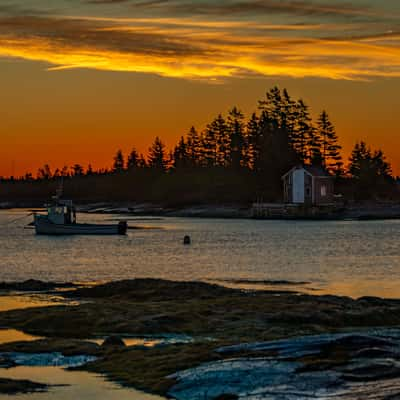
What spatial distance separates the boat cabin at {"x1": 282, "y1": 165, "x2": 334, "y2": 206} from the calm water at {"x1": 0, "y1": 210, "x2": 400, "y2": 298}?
2378 cm

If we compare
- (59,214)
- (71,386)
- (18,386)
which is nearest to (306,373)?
(71,386)

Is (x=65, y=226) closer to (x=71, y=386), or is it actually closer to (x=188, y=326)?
(x=188, y=326)

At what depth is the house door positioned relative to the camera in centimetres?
15400

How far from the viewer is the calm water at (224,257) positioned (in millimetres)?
59562

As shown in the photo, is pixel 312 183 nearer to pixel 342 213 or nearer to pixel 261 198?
pixel 342 213

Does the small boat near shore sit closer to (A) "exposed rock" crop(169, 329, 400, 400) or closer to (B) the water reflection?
(B) the water reflection

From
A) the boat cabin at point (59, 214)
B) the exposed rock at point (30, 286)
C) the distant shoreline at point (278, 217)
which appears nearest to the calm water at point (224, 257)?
the boat cabin at point (59, 214)

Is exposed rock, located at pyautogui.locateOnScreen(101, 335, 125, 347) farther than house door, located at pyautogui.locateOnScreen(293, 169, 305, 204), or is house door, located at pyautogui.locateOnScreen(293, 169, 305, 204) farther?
house door, located at pyautogui.locateOnScreen(293, 169, 305, 204)

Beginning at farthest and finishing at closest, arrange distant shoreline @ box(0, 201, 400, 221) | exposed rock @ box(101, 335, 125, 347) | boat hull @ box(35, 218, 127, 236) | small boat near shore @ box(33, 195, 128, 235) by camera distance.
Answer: distant shoreline @ box(0, 201, 400, 221), boat hull @ box(35, 218, 127, 236), small boat near shore @ box(33, 195, 128, 235), exposed rock @ box(101, 335, 125, 347)

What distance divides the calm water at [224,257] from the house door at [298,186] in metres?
24.0

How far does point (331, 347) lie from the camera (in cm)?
2292

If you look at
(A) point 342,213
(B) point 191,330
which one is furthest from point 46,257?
(A) point 342,213

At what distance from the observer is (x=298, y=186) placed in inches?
6117

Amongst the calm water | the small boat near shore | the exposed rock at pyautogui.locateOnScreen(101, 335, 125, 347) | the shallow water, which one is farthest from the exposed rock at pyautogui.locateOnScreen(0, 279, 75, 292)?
the small boat near shore
